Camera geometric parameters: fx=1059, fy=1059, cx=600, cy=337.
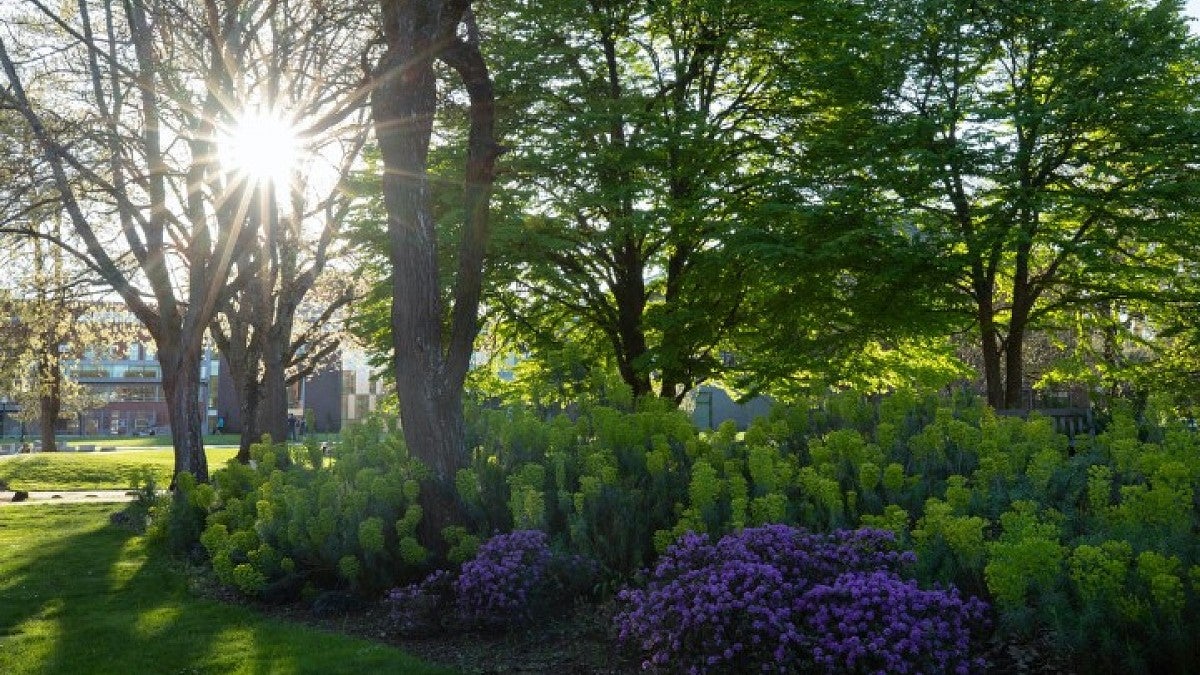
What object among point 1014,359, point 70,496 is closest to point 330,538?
point 1014,359

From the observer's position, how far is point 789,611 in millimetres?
5832

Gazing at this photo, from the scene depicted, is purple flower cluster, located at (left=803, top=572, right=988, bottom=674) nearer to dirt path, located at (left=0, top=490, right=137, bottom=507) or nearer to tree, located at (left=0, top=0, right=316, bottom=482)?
tree, located at (left=0, top=0, right=316, bottom=482)

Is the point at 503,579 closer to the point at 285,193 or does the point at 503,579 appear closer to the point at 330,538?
the point at 330,538

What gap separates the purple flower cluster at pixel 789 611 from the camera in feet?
18.4

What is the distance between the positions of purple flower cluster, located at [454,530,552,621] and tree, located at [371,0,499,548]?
1644mm

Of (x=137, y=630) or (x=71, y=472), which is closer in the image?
(x=137, y=630)

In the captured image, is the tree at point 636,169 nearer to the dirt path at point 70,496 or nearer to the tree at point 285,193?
the tree at point 285,193

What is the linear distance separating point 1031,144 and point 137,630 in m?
16.1

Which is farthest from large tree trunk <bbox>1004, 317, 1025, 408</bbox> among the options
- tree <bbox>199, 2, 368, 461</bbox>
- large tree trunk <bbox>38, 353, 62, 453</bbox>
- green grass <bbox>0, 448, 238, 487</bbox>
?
large tree trunk <bbox>38, 353, 62, 453</bbox>

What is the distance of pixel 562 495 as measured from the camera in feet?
28.6

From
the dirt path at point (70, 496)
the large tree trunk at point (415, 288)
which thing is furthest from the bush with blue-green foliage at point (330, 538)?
the dirt path at point (70, 496)

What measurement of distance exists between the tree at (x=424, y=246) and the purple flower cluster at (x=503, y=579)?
1.64m

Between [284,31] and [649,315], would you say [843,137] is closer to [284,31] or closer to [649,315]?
[649,315]

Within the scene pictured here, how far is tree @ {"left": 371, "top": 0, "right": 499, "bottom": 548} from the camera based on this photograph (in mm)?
9703
